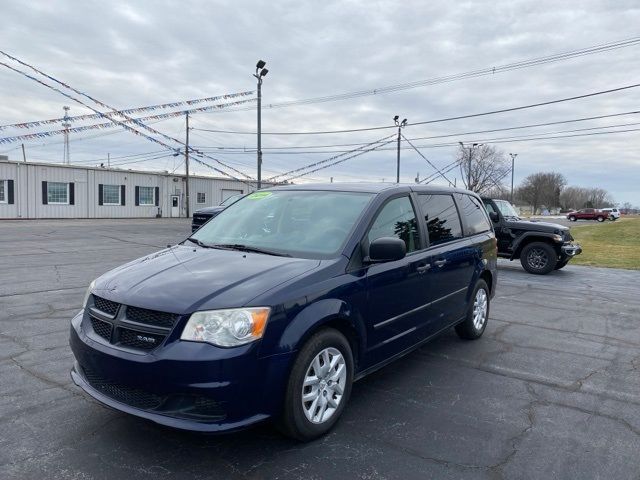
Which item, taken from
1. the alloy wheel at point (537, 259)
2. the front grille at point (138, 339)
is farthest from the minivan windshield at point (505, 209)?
the front grille at point (138, 339)

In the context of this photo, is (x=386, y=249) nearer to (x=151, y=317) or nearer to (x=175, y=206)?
(x=151, y=317)

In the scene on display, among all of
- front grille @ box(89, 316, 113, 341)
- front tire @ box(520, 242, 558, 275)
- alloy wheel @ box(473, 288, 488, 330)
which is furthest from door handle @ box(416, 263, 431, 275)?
front tire @ box(520, 242, 558, 275)

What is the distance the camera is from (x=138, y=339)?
295 centimetres

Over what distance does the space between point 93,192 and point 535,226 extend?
3465 cm

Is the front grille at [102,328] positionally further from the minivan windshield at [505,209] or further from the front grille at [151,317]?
the minivan windshield at [505,209]

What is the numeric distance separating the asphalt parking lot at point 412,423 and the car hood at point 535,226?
6.22m

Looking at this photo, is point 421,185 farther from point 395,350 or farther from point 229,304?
point 229,304

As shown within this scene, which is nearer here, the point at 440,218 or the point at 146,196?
the point at 440,218

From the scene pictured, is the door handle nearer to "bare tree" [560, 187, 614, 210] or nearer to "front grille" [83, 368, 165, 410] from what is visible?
"front grille" [83, 368, 165, 410]

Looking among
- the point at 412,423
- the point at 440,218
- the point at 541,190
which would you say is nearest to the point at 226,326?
the point at 412,423

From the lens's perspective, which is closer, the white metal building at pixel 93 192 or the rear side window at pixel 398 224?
the rear side window at pixel 398 224

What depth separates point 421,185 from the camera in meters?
4.95

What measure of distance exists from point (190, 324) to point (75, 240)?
55.5ft

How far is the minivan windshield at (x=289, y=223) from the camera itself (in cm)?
381
